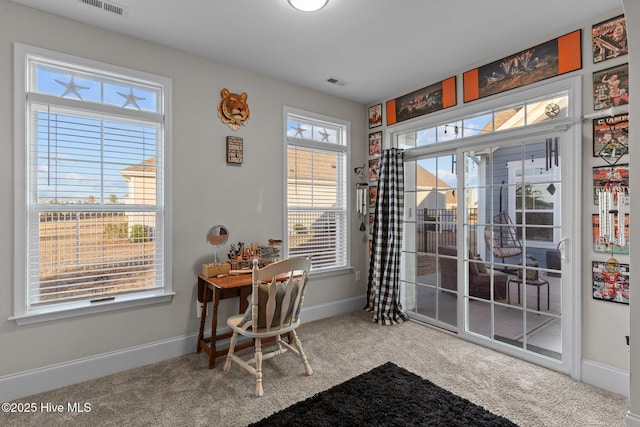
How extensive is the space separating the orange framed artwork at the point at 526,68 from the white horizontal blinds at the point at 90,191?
→ 118 inches

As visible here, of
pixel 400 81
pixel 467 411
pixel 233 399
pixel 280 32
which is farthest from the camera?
pixel 400 81

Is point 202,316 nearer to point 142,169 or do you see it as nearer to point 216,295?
point 216,295

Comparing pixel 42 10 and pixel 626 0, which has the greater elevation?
pixel 42 10

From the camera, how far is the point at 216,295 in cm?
259

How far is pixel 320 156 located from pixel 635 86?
9.55ft

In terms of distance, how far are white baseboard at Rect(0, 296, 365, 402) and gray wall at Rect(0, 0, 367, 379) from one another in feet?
0.14

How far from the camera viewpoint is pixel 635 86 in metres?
1.28

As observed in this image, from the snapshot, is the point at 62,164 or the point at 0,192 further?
the point at 62,164

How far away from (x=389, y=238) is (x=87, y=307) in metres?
2.97

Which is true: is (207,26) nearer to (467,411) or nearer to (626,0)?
(626,0)

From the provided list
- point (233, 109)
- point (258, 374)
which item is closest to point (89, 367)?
point (258, 374)

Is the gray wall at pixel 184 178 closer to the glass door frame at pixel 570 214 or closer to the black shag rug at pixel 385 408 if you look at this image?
the black shag rug at pixel 385 408

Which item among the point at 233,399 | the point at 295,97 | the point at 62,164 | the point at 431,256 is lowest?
the point at 233,399

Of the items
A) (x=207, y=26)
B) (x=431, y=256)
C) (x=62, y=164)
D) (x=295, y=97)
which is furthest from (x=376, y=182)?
(x=62, y=164)
